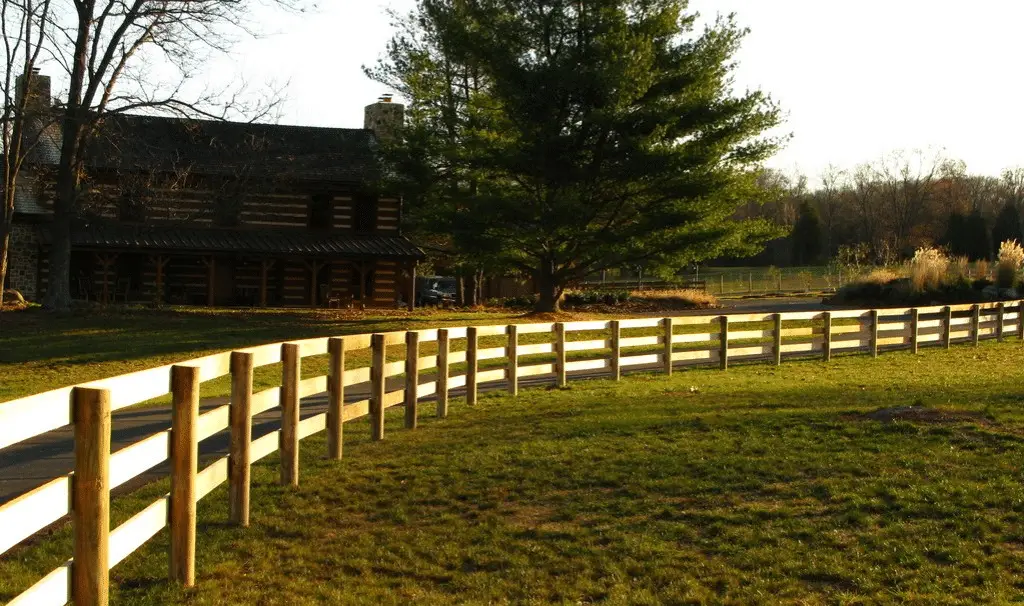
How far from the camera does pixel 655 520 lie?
311 inches

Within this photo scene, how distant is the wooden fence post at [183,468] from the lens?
6.04m

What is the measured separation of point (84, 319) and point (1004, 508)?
23971 mm

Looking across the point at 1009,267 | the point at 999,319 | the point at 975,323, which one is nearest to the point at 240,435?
the point at 975,323

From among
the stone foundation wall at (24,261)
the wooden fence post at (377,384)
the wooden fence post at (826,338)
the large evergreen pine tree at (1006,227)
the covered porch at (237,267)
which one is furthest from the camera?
the large evergreen pine tree at (1006,227)

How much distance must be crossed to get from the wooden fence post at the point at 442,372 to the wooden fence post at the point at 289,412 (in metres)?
4.10

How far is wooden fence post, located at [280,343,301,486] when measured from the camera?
8508mm

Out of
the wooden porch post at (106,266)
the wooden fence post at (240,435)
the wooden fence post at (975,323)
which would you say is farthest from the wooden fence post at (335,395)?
the wooden porch post at (106,266)

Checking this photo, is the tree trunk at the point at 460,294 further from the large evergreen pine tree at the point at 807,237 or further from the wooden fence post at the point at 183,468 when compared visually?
the large evergreen pine tree at the point at 807,237

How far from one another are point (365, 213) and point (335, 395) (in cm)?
3018

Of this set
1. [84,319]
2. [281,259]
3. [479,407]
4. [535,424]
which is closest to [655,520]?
[535,424]

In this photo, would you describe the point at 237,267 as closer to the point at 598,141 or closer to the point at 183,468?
the point at 598,141

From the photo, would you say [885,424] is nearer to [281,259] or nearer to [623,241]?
[623,241]

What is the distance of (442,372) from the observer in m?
13.1

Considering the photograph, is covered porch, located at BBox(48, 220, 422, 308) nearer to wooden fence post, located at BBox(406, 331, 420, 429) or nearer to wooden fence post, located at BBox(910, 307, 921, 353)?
wooden fence post, located at BBox(910, 307, 921, 353)
